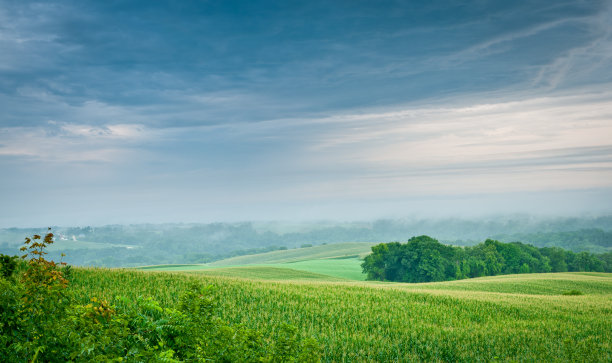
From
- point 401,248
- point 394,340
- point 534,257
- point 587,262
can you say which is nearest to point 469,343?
point 394,340

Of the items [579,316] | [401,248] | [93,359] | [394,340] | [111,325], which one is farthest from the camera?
[401,248]

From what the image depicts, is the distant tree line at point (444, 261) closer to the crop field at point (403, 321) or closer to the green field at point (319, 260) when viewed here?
the green field at point (319, 260)

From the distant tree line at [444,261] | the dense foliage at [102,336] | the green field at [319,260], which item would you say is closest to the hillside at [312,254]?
the green field at [319,260]

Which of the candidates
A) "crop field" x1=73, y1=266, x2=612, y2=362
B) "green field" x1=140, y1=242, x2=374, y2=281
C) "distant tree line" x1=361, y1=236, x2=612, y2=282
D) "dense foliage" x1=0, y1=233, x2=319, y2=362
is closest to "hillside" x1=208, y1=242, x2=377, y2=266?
"green field" x1=140, y1=242, x2=374, y2=281

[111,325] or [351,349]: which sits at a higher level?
[111,325]

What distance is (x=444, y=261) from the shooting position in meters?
100

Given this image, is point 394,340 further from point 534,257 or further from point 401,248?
point 534,257

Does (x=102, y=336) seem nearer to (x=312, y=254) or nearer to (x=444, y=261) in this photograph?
(x=444, y=261)

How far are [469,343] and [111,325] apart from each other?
39.2 ft

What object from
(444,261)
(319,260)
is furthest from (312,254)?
(444,261)

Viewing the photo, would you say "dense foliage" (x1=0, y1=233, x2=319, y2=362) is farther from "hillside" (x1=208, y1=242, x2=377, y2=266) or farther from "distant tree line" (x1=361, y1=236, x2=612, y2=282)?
"hillside" (x1=208, y1=242, x2=377, y2=266)

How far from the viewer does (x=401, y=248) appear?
102m

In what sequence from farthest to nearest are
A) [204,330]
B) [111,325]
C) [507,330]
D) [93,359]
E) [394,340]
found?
[507,330] < [394,340] < [204,330] < [111,325] < [93,359]

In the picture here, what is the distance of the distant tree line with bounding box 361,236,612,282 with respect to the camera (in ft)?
317
